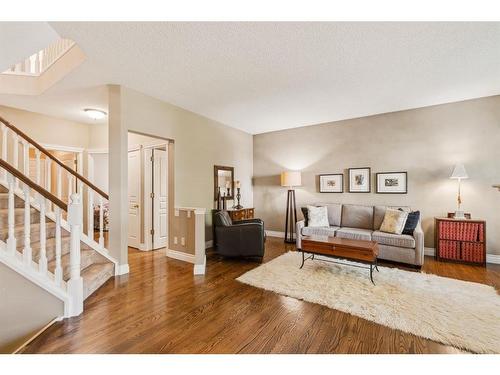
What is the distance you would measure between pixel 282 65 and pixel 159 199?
3371 millimetres

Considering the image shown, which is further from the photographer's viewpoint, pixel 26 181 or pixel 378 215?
pixel 378 215

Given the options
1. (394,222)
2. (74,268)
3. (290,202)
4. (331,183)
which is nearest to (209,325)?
(74,268)

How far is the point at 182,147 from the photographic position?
4055 mm

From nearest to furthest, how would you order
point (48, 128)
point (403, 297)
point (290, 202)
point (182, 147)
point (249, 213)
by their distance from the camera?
point (403, 297) < point (182, 147) < point (48, 128) < point (249, 213) < point (290, 202)

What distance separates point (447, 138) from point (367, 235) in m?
2.28

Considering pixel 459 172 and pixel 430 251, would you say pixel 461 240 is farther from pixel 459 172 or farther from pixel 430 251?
pixel 459 172

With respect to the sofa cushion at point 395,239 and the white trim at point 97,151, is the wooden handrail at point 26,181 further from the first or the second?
the sofa cushion at point 395,239


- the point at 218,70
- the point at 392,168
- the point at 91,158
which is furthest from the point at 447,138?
the point at 91,158

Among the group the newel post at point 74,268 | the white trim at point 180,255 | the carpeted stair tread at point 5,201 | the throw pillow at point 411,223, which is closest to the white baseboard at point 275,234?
the white trim at point 180,255

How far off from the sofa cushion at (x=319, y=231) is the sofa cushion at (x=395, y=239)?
0.67m

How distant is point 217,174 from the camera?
15.7 ft

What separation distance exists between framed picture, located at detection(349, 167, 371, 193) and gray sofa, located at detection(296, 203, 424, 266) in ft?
1.23

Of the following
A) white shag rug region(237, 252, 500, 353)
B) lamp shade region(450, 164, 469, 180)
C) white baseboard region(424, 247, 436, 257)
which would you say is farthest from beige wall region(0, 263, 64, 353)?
lamp shade region(450, 164, 469, 180)

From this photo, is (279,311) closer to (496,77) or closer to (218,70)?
(218,70)
